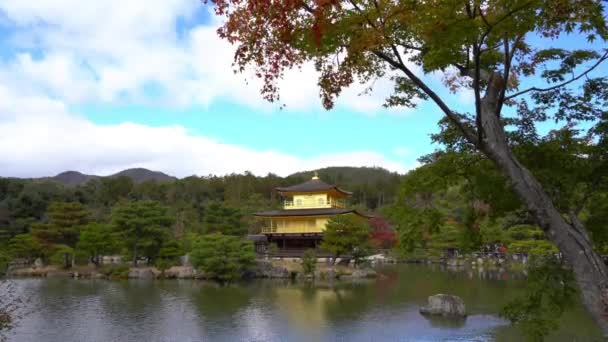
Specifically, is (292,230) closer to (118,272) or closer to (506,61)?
(118,272)

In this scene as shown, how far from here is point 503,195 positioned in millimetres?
5094

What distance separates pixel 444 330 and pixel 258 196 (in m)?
35.2

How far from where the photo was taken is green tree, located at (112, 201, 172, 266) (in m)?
22.6

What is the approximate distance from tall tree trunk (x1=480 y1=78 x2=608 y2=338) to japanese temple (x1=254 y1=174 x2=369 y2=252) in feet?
72.2

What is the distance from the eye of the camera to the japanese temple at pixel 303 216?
1069 inches

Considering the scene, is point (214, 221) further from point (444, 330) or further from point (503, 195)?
point (503, 195)

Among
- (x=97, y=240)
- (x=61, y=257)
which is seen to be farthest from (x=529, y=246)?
(x=61, y=257)

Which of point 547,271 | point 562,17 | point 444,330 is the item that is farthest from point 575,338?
point 562,17

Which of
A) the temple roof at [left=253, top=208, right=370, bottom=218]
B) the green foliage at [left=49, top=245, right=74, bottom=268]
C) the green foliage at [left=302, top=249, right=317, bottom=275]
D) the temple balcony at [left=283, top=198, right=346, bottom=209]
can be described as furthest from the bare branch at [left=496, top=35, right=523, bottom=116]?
the temple balcony at [left=283, top=198, right=346, bottom=209]

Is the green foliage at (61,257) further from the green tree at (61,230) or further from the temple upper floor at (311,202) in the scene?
the temple upper floor at (311,202)

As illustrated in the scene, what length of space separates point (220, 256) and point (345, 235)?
5958 mm

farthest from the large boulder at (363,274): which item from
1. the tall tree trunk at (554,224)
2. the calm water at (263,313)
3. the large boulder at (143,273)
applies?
the tall tree trunk at (554,224)

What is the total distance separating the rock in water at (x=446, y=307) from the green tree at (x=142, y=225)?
14152 millimetres

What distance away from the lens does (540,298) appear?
4973 mm
